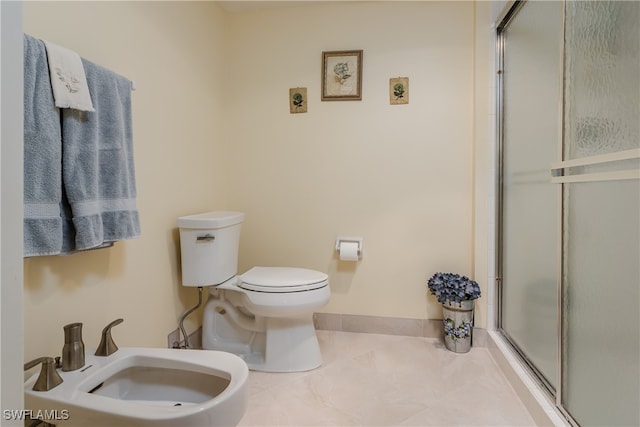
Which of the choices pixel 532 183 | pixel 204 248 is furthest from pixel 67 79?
pixel 532 183

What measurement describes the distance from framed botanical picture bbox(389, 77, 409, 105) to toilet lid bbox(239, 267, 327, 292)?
1.16 m

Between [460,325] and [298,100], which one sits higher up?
[298,100]

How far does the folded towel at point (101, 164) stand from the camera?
3.31 ft

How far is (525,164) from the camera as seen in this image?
165 centimetres

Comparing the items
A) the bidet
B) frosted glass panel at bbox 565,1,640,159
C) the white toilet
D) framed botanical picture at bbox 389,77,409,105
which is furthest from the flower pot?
the bidet

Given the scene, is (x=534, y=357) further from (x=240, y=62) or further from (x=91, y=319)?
(x=240, y=62)

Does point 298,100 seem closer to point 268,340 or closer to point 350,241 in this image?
point 350,241

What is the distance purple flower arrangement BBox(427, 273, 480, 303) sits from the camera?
6.21 feet

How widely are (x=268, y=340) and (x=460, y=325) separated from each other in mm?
1056

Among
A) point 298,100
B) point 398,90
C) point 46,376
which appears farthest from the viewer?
point 298,100

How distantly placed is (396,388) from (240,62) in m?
2.11

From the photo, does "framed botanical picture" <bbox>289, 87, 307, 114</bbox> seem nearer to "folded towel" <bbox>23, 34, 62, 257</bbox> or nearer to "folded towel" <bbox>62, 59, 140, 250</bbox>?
"folded towel" <bbox>62, 59, 140, 250</bbox>

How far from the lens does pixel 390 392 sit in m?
1.54

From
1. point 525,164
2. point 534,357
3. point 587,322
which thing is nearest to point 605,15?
point 525,164
